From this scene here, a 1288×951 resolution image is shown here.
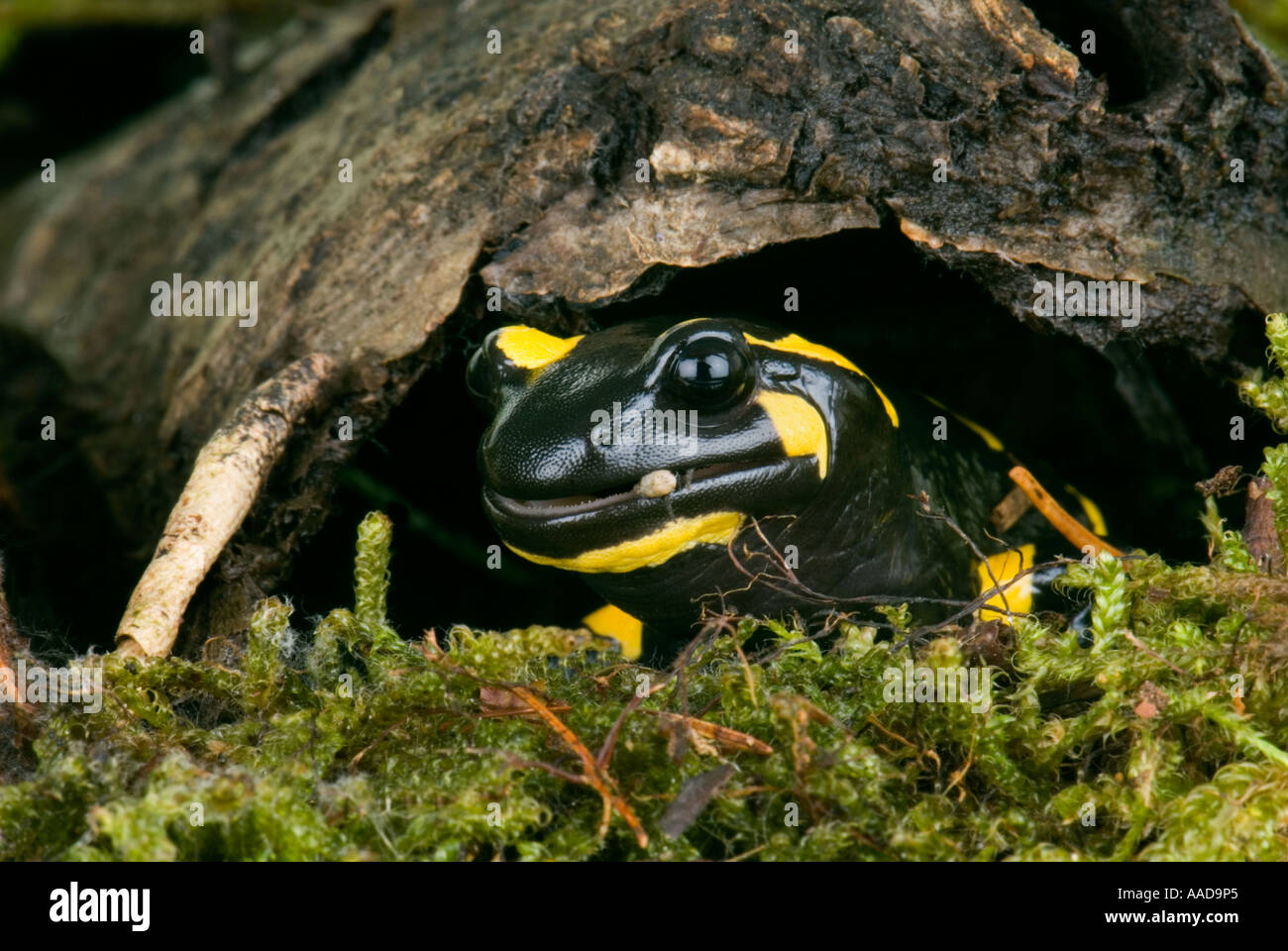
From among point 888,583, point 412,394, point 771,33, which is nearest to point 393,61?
point 412,394

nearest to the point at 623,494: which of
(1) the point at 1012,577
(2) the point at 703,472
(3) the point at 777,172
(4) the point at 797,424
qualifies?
(2) the point at 703,472

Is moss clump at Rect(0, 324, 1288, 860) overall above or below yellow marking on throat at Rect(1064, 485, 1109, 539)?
below

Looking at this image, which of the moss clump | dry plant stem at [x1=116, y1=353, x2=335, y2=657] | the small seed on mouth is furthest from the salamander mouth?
dry plant stem at [x1=116, y1=353, x2=335, y2=657]

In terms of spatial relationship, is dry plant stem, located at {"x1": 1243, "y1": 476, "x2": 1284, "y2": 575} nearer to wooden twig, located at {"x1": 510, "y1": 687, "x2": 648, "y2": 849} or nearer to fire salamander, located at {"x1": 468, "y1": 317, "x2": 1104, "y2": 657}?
fire salamander, located at {"x1": 468, "y1": 317, "x2": 1104, "y2": 657}

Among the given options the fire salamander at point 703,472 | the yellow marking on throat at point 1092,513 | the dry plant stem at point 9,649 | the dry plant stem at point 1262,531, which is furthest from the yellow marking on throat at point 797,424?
the dry plant stem at point 9,649

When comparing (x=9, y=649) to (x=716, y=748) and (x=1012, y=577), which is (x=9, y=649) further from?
(x=1012, y=577)

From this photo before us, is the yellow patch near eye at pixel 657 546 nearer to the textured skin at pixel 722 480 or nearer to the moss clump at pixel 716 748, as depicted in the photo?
the textured skin at pixel 722 480

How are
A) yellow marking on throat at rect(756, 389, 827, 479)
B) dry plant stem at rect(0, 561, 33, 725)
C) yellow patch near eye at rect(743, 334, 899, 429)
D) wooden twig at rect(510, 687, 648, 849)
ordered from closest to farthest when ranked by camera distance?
wooden twig at rect(510, 687, 648, 849)
dry plant stem at rect(0, 561, 33, 725)
yellow marking on throat at rect(756, 389, 827, 479)
yellow patch near eye at rect(743, 334, 899, 429)

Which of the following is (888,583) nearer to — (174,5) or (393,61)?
(393,61)

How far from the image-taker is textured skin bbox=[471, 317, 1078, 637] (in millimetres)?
2570

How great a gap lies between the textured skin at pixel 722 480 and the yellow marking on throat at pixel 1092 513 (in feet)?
2.41

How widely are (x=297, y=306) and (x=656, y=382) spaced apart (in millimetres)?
1222

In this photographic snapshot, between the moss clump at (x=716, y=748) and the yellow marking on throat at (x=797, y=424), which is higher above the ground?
the yellow marking on throat at (x=797, y=424)

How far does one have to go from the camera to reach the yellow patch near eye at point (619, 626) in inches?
141
